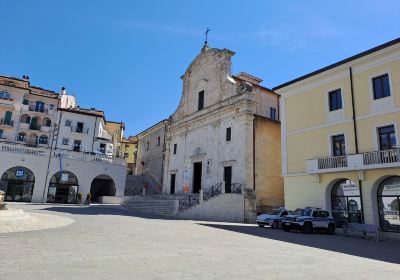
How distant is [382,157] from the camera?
671 inches

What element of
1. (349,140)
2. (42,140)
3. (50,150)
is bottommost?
(349,140)

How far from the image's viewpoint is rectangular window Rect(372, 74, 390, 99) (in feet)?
60.2

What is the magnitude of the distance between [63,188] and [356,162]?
3193 centimetres

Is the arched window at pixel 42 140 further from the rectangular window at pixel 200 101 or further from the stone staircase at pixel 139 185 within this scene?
the rectangular window at pixel 200 101

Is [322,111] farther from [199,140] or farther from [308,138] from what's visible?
[199,140]

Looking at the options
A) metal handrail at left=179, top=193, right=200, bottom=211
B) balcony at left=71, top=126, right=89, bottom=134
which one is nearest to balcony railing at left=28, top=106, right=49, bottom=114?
balcony at left=71, top=126, right=89, bottom=134

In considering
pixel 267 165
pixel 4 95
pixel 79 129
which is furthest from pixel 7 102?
pixel 267 165

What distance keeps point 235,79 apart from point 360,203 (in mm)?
18173

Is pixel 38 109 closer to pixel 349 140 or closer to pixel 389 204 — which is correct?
pixel 349 140

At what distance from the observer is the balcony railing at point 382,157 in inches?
647

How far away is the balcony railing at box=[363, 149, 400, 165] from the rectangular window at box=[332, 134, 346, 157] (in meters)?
2.13

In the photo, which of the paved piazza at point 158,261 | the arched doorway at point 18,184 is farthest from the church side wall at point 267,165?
the arched doorway at point 18,184

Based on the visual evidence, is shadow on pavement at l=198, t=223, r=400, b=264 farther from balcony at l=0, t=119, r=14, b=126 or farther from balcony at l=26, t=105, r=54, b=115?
balcony at l=0, t=119, r=14, b=126

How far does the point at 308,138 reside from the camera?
22047 mm
